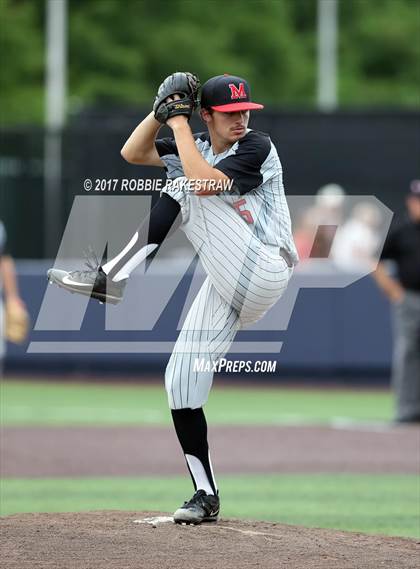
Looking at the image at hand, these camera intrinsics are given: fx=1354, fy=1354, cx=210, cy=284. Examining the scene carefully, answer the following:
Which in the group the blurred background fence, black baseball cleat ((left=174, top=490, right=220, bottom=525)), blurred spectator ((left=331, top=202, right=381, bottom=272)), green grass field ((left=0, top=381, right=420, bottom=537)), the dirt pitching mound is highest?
the blurred background fence

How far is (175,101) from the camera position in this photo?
20.5 ft

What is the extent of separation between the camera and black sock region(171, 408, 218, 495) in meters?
6.62

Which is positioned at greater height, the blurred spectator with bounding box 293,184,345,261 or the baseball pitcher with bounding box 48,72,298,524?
the blurred spectator with bounding box 293,184,345,261

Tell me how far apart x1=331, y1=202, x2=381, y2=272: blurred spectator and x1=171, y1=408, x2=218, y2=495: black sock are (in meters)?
9.85

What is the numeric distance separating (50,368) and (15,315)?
5.20 meters

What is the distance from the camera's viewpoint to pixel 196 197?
253 inches

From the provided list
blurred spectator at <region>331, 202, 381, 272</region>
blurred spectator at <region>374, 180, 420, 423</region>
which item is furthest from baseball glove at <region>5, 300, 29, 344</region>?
blurred spectator at <region>331, 202, 381, 272</region>

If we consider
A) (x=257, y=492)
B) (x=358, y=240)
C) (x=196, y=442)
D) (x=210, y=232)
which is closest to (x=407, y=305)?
(x=358, y=240)

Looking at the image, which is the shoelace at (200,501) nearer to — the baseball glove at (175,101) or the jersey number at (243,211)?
the jersey number at (243,211)

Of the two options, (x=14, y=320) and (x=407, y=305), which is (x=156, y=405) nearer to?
(x=14, y=320)

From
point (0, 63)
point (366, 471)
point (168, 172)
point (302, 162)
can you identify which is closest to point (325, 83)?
point (0, 63)

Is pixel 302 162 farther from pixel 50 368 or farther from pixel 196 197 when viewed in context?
pixel 196 197

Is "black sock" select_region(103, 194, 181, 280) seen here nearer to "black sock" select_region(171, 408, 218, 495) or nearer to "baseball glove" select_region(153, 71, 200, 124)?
"baseball glove" select_region(153, 71, 200, 124)

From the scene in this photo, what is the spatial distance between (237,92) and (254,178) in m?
0.41
